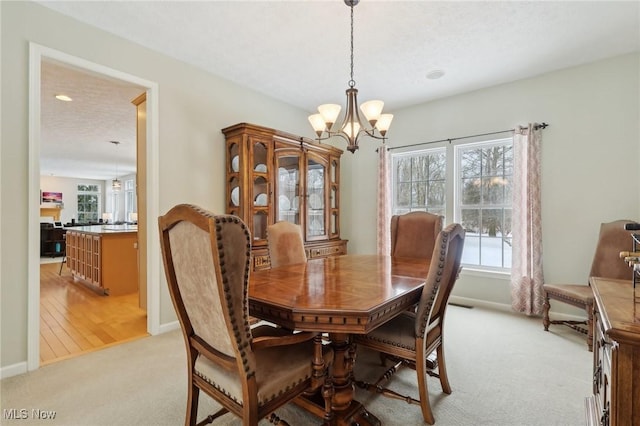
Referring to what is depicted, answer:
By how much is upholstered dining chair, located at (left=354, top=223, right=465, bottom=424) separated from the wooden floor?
2.29 metres

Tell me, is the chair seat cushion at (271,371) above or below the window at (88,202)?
below

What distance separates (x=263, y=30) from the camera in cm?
246

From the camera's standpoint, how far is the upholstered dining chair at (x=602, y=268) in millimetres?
2564

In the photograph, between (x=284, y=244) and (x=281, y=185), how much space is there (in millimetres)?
1240

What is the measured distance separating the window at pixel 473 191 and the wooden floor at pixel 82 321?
371cm

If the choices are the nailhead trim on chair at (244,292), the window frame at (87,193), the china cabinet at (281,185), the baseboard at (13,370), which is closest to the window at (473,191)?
the china cabinet at (281,185)

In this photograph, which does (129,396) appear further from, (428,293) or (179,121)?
(179,121)

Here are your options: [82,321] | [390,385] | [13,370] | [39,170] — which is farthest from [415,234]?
[82,321]

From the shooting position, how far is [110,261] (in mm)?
4094

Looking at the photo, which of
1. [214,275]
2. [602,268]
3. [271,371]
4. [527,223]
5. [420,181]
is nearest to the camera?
[214,275]

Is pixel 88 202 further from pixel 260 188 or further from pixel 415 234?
pixel 415 234

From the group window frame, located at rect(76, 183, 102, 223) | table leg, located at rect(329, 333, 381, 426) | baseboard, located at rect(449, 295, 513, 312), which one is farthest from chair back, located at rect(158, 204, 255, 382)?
window frame, located at rect(76, 183, 102, 223)

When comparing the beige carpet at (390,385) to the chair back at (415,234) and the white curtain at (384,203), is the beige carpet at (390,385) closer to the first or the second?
the chair back at (415,234)

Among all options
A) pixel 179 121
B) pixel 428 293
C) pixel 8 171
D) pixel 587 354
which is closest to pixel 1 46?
pixel 8 171
